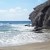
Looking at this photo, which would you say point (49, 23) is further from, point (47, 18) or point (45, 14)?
point (45, 14)

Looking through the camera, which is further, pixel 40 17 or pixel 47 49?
pixel 40 17

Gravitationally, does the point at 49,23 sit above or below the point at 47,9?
below

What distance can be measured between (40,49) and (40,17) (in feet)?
109

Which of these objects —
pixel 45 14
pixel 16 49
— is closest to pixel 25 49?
pixel 16 49

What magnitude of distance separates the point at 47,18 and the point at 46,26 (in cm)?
290

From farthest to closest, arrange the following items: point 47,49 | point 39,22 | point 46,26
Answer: point 39,22
point 46,26
point 47,49

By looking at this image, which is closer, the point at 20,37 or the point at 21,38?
the point at 21,38

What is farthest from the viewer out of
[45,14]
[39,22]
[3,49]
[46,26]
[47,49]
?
[39,22]

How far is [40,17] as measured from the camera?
45.3 metres

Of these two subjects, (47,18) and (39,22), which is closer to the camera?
(47,18)

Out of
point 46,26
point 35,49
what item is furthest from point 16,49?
point 46,26

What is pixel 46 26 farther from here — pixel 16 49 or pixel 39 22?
pixel 16 49

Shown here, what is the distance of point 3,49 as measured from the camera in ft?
42.9

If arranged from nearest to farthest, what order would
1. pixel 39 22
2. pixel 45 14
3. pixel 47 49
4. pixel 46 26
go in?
pixel 47 49 → pixel 46 26 → pixel 45 14 → pixel 39 22
